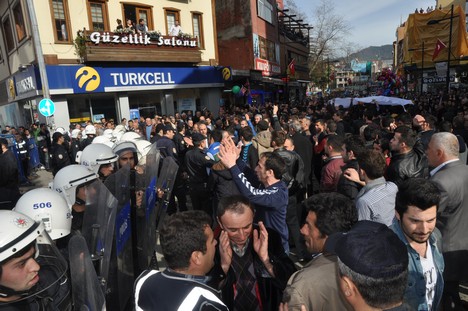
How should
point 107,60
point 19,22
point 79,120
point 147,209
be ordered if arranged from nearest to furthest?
point 147,209 < point 107,60 < point 79,120 < point 19,22

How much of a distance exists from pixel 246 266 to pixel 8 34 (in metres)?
22.0

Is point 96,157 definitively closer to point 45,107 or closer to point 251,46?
point 45,107

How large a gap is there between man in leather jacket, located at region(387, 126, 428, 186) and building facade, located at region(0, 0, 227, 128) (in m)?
12.5

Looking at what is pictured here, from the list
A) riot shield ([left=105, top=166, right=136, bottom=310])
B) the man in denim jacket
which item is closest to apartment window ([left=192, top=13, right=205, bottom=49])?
riot shield ([left=105, top=166, right=136, bottom=310])

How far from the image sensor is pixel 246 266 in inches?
92.0

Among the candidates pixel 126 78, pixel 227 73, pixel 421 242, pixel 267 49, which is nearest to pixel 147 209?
pixel 421 242

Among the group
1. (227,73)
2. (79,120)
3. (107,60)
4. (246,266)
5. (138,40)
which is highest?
(138,40)

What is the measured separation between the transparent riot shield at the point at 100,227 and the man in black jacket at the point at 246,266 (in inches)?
32.1

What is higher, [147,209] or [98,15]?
[98,15]

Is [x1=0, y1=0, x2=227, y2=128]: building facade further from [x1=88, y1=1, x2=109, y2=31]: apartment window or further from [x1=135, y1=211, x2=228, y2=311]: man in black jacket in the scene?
[x1=135, y1=211, x2=228, y2=311]: man in black jacket

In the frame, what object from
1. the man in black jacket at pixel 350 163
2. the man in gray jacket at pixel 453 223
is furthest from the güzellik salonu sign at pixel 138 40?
the man in gray jacket at pixel 453 223

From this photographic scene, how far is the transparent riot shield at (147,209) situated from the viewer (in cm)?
360

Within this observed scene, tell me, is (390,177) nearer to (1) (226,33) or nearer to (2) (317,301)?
(2) (317,301)

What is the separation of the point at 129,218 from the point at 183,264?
165 centimetres
